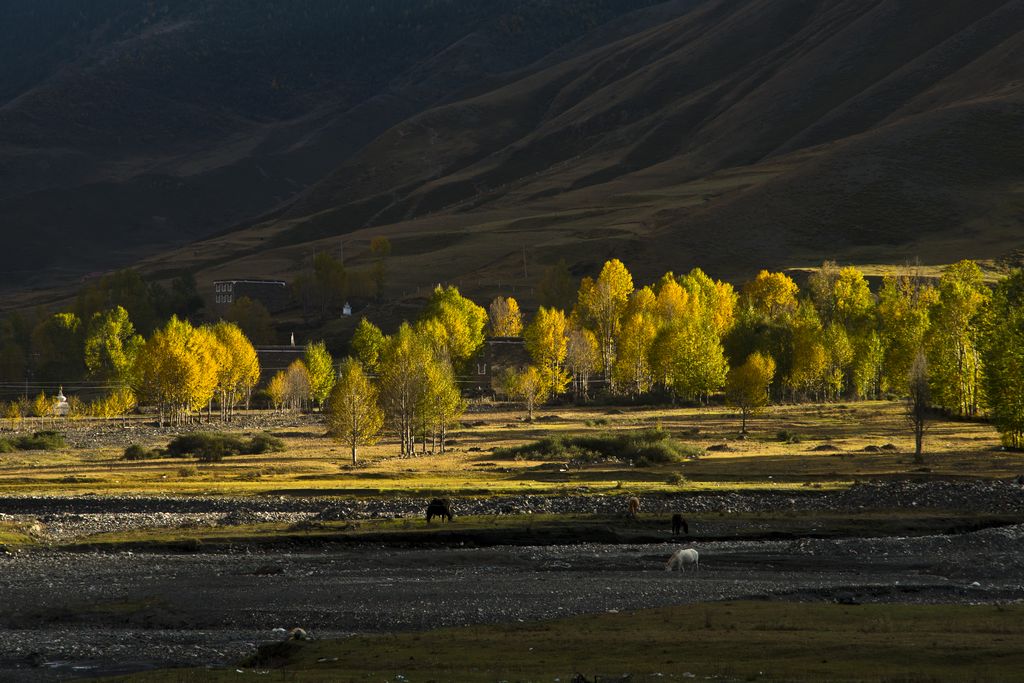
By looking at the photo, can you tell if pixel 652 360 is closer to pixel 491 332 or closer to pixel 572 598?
pixel 491 332

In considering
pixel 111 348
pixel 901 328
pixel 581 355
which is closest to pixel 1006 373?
pixel 901 328

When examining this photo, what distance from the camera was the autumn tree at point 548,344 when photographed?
144 meters

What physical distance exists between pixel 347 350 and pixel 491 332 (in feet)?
69.0

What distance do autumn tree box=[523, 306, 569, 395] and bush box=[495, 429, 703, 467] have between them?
50.0 metres

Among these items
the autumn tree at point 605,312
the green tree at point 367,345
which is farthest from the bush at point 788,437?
the green tree at point 367,345

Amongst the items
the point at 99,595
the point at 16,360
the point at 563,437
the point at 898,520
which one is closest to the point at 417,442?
the point at 563,437

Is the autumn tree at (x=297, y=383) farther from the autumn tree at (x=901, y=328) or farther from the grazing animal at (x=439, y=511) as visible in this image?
the grazing animal at (x=439, y=511)

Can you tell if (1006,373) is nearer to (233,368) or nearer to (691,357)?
(691,357)

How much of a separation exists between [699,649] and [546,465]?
51.9 m

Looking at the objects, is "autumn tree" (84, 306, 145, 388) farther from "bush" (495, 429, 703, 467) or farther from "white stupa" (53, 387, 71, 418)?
"bush" (495, 429, 703, 467)

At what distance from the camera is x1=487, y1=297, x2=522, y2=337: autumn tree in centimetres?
18000

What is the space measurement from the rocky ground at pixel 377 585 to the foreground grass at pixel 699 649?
10.0 ft

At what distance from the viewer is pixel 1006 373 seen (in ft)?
258

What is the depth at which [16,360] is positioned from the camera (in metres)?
183
